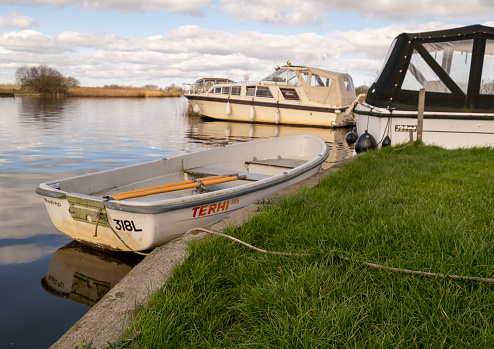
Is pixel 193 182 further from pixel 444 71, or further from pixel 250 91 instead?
pixel 250 91

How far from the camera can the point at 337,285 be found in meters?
2.72

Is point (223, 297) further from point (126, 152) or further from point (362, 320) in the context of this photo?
point (126, 152)

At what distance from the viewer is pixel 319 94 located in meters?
26.7

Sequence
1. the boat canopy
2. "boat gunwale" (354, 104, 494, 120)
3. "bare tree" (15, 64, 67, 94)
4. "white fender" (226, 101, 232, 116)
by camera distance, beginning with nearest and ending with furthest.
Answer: "boat gunwale" (354, 104, 494, 120)
the boat canopy
"white fender" (226, 101, 232, 116)
"bare tree" (15, 64, 67, 94)

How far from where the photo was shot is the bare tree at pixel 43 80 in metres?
63.7

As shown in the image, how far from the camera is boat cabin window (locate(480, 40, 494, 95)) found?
34.2 ft

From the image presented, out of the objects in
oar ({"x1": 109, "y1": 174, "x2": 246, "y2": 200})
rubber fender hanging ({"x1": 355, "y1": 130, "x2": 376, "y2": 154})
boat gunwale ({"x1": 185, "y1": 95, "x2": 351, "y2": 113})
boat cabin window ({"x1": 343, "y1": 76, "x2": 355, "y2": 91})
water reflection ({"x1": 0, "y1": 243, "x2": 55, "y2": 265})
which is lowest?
water reflection ({"x1": 0, "y1": 243, "x2": 55, "y2": 265})

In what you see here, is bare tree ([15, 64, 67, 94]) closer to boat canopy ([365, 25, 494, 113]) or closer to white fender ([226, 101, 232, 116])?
white fender ([226, 101, 232, 116])

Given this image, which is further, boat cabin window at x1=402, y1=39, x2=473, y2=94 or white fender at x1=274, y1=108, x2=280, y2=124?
white fender at x1=274, y1=108, x2=280, y2=124

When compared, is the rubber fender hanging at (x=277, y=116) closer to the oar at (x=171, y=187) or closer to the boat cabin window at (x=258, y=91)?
the boat cabin window at (x=258, y=91)

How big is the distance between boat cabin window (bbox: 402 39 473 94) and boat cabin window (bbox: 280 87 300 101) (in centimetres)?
1592

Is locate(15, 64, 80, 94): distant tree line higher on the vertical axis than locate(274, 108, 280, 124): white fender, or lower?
higher

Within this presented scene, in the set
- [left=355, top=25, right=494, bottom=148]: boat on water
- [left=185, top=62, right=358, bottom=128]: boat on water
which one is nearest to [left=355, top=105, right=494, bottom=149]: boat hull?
[left=355, top=25, right=494, bottom=148]: boat on water

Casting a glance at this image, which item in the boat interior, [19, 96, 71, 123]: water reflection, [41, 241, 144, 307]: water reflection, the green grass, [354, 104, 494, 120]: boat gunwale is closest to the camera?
the green grass
